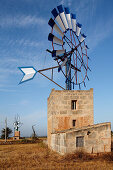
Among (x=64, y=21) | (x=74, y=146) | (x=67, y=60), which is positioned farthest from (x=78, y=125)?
(x=64, y=21)

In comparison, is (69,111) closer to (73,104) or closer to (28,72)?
(73,104)

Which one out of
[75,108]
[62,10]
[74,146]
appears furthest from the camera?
[75,108]

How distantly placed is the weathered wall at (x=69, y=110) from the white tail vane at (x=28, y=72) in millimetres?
2217

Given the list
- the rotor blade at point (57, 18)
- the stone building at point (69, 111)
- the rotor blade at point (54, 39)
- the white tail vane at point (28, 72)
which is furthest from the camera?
the stone building at point (69, 111)

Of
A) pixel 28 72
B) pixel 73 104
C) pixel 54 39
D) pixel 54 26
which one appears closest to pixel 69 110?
pixel 73 104

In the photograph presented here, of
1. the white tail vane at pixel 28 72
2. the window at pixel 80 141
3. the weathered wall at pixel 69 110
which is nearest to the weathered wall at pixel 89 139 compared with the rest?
the window at pixel 80 141

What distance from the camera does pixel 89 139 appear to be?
12883mm

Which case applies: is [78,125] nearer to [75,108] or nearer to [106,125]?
[75,108]

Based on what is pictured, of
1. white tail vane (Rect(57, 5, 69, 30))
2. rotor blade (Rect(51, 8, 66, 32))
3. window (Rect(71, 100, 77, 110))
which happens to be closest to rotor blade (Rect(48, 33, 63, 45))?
rotor blade (Rect(51, 8, 66, 32))

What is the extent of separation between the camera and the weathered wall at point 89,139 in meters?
12.2

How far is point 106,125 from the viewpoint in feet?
44.5

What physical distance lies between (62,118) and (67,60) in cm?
530

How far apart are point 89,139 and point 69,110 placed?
12.6ft

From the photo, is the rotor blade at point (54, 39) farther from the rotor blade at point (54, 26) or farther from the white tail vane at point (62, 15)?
the white tail vane at point (62, 15)
